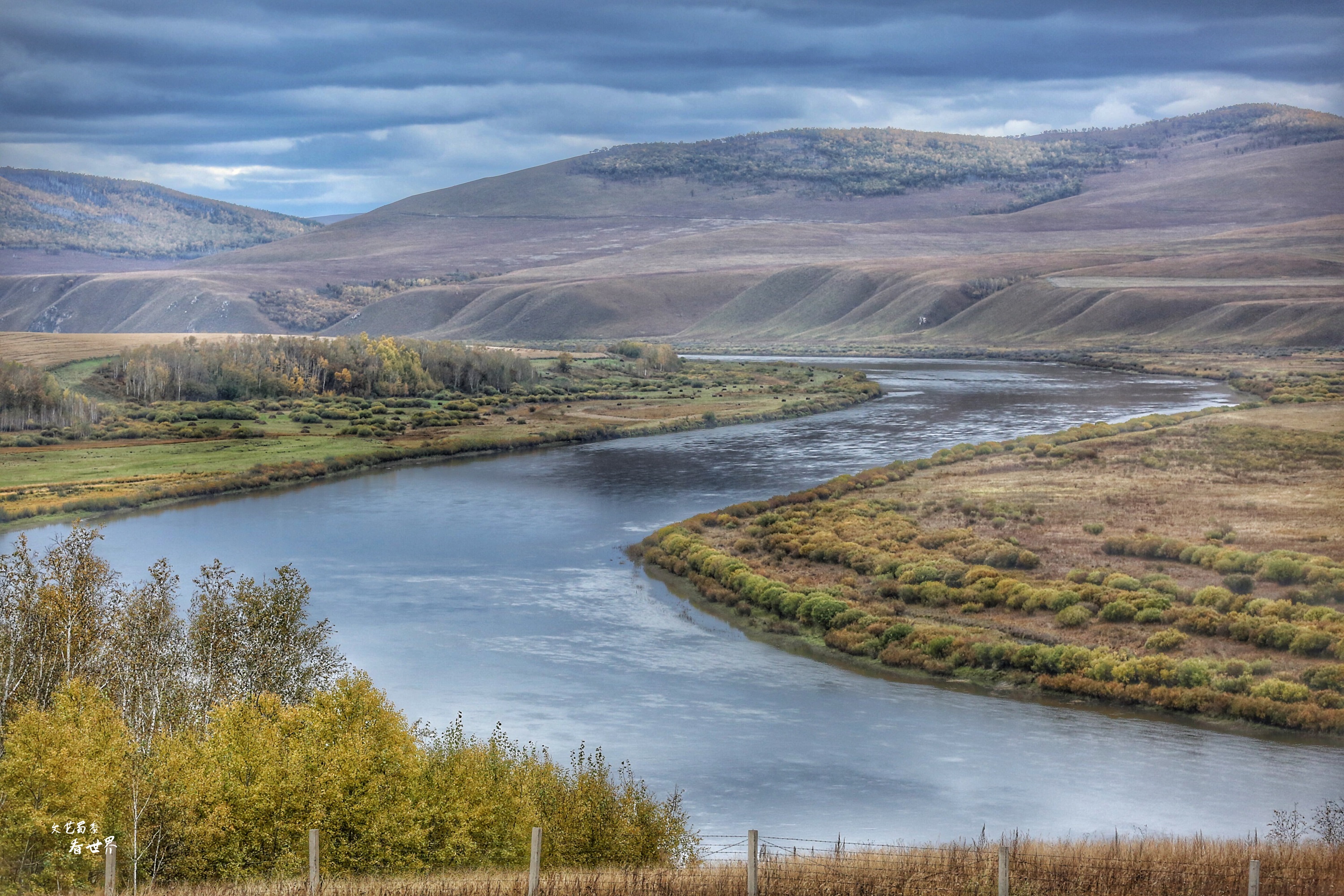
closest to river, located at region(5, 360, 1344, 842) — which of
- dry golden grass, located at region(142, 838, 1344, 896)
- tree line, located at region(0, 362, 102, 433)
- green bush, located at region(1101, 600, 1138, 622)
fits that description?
dry golden grass, located at region(142, 838, 1344, 896)

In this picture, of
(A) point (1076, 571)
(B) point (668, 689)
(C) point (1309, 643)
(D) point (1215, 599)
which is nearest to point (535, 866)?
(B) point (668, 689)

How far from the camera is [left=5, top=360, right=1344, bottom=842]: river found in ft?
74.1

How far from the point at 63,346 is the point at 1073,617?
89.3m

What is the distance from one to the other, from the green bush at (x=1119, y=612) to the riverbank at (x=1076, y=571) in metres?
0.04

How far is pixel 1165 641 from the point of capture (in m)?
30.8

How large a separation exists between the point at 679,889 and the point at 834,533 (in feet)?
99.2

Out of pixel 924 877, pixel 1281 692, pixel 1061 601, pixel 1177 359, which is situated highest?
pixel 1177 359

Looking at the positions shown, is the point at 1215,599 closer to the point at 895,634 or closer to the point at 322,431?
the point at 895,634

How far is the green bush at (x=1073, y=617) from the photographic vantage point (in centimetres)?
3288

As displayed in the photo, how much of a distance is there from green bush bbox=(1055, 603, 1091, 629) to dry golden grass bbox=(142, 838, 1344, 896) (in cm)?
1573

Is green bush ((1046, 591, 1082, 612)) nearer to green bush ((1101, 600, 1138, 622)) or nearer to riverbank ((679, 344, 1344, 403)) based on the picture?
green bush ((1101, 600, 1138, 622))

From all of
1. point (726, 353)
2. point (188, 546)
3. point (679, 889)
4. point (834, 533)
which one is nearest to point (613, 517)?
point (834, 533)

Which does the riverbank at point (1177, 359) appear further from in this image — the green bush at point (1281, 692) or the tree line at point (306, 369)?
the tree line at point (306, 369)

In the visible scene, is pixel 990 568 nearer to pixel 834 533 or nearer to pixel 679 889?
pixel 834 533
